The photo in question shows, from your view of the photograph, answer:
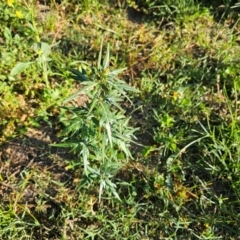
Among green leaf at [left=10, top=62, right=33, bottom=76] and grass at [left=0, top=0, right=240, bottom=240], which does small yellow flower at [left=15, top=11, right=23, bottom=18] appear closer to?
grass at [left=0, top=0, right=240, bottom=240]

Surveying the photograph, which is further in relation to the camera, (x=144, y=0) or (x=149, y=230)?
(x=144, y=0)

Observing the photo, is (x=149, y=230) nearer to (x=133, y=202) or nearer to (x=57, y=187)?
(x=133, y=202)

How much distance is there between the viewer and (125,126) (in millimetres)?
2762

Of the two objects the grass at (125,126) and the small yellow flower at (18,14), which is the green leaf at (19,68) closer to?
the grass at (125,126)

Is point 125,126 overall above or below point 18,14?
below

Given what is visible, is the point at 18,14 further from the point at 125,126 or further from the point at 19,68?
the point at 125,126

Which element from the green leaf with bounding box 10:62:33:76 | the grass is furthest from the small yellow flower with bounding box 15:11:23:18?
the green leaf with bounding box 10:62:33:76

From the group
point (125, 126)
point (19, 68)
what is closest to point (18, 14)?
point (19, 68)

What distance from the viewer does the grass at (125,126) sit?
285 centimetres

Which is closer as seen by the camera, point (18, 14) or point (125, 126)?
point (125, 126)

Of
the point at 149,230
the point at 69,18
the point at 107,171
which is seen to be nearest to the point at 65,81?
the point at 69,18

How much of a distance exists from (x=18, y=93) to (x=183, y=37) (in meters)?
1.29

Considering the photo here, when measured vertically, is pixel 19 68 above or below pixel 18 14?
below

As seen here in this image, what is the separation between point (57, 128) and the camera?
10.1 ft
